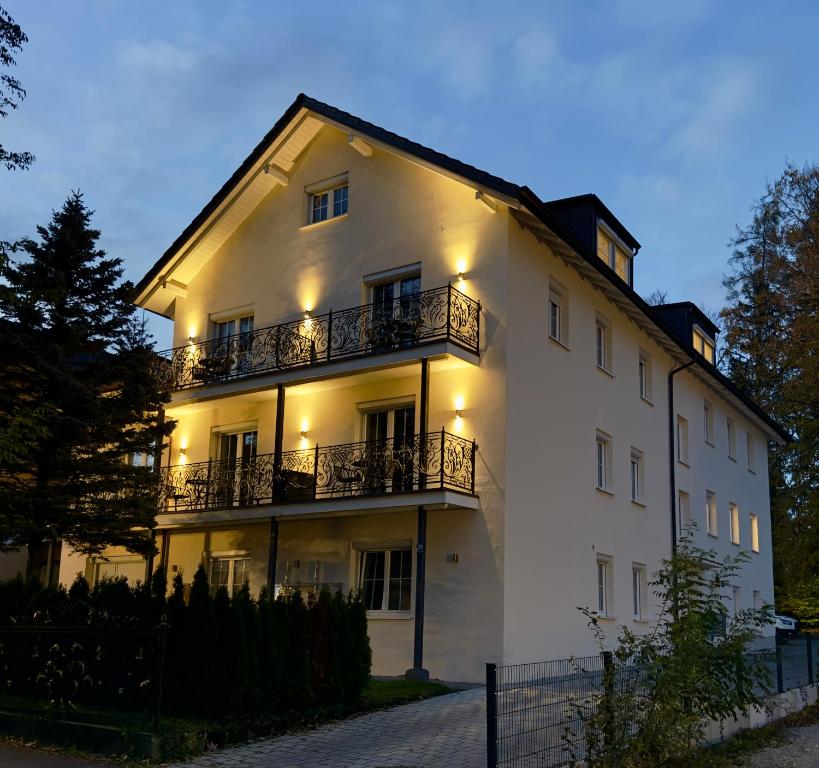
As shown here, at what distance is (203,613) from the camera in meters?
11.6

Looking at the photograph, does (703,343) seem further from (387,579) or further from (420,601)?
(420,601)

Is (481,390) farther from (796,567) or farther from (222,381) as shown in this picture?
(796,567)

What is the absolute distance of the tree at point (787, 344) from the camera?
31.7 metres

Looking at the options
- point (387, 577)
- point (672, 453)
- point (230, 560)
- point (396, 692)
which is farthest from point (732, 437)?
point (396, 692)

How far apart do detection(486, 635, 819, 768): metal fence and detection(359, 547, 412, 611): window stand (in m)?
8.54

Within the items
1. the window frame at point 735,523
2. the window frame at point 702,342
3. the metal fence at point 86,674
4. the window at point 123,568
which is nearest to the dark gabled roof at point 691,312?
the window frame at point 702,342

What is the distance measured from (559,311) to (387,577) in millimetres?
6547

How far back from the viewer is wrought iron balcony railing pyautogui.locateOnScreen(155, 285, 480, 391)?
18250 mm

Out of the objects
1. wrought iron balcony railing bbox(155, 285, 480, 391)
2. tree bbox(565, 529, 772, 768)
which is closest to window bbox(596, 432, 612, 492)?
wrought iron balcony railing bbox(155, 285, 480, 391)

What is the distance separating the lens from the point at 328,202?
72.1 ft

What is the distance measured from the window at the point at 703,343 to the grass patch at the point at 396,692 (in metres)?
18.2

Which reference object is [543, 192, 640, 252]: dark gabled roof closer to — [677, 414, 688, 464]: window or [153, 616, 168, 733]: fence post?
[677, 414, 688, 464]: window

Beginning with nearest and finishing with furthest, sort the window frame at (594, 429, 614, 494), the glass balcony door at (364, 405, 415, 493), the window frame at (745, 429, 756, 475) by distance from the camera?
the glass balcony door at (364, 405, 415, 493) < the window frame at (594, 429, 614, 494) < the window frame at (745, 429, 756, 475)

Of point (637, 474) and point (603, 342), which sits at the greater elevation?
point (603, 342)
